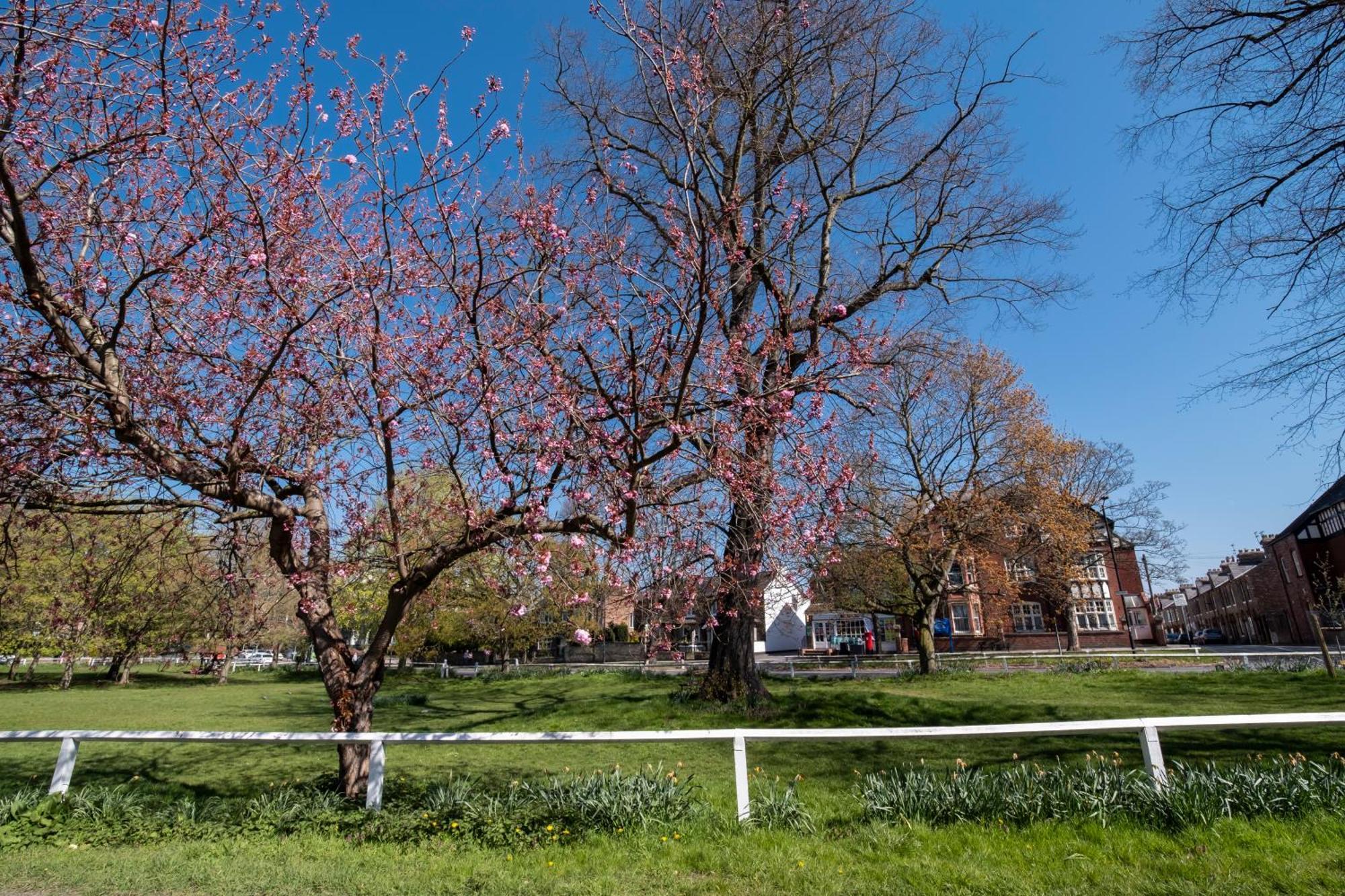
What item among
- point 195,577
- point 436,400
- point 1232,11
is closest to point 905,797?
point 436,400

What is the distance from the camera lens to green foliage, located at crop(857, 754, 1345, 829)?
4.96 metres

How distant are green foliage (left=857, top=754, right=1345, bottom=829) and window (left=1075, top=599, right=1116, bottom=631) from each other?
42186 millimetres

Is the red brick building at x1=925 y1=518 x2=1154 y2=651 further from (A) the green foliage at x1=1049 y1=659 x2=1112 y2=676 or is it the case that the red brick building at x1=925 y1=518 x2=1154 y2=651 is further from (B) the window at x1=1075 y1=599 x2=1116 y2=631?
(A) the green foliage at x1=1049 y1=659 x2=1112 y2=676

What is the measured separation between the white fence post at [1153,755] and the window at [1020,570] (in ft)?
70.7

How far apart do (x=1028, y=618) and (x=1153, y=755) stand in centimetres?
4307

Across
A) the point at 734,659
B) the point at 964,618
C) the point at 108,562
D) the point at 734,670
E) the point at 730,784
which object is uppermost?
the point at 964,618

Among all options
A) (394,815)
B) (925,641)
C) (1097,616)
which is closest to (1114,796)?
(394,815)

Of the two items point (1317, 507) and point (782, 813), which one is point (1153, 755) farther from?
point (1317, 507)

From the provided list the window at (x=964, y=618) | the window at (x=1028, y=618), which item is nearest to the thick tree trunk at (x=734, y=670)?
the window at (x=964, y=618)

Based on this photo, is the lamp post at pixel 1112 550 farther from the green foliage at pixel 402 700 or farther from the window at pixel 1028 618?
the green foliage at pixel 402 700

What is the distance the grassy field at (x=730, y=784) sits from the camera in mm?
4301

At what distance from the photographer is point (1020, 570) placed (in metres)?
28.5

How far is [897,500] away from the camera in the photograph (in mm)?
23578

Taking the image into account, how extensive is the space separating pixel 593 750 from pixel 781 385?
7.51 m
